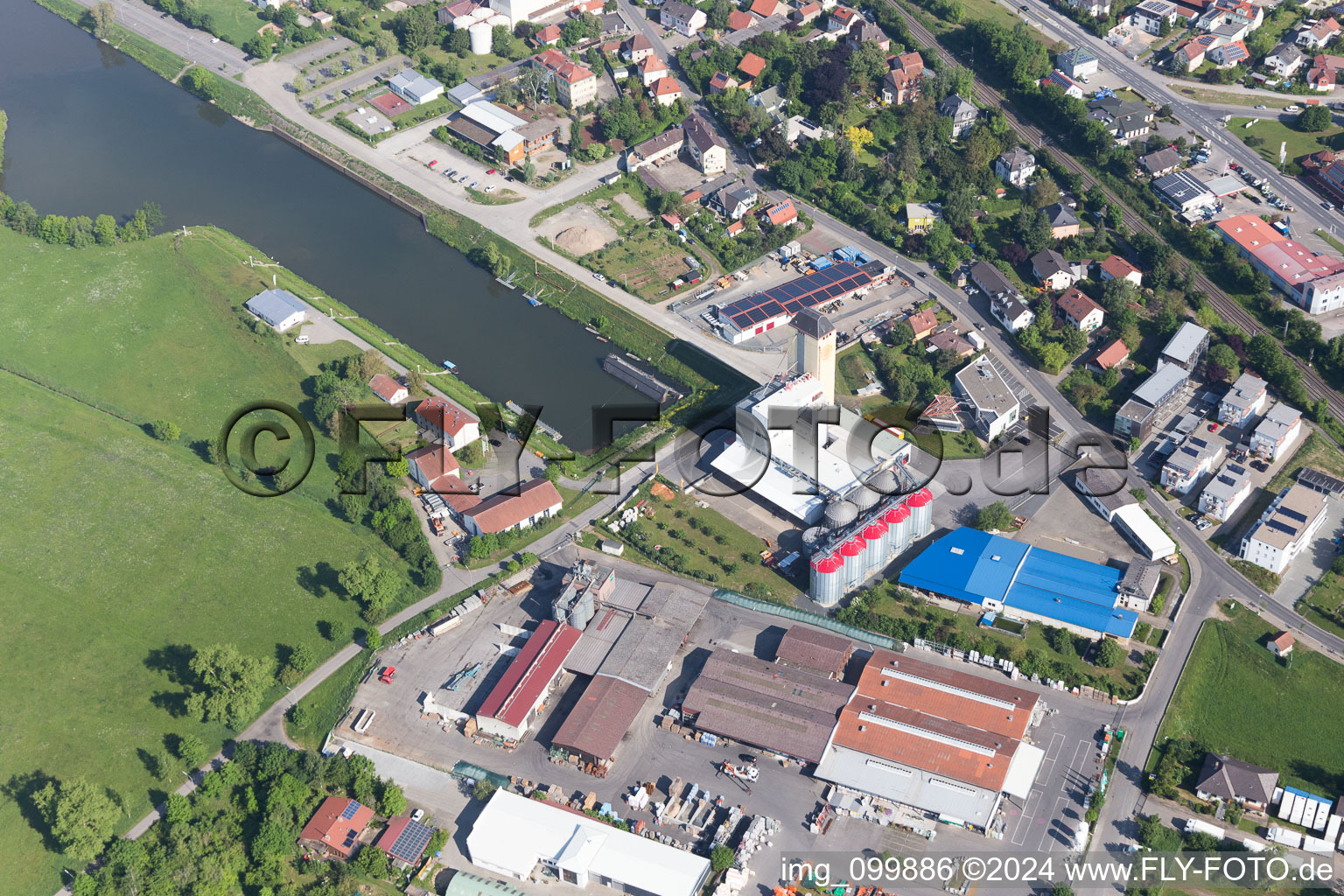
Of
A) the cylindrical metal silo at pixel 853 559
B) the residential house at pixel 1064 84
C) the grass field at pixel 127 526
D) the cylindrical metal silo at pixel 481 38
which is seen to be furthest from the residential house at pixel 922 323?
the cylindrical metal silo at pixel 481 38

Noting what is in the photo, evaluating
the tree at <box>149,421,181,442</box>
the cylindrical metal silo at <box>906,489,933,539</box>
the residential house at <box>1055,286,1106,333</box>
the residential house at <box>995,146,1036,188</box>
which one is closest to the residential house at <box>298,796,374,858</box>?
the tree at <box>149,421,181,442</box>

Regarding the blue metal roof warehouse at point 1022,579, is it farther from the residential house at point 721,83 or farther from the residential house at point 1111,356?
the residential house at point 721,83

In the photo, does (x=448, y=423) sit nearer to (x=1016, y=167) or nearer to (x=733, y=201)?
(x=733, y=201)

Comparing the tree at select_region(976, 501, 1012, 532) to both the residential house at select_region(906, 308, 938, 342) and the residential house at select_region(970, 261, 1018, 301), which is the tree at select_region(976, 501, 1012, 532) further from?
the residential house at select_region(970, 261, 1018, 301)

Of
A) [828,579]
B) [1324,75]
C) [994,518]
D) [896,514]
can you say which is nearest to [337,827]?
[828,579]

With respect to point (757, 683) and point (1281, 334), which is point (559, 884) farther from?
point (1281, 334)

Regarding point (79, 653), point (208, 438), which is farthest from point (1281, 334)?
point (79, 653)
